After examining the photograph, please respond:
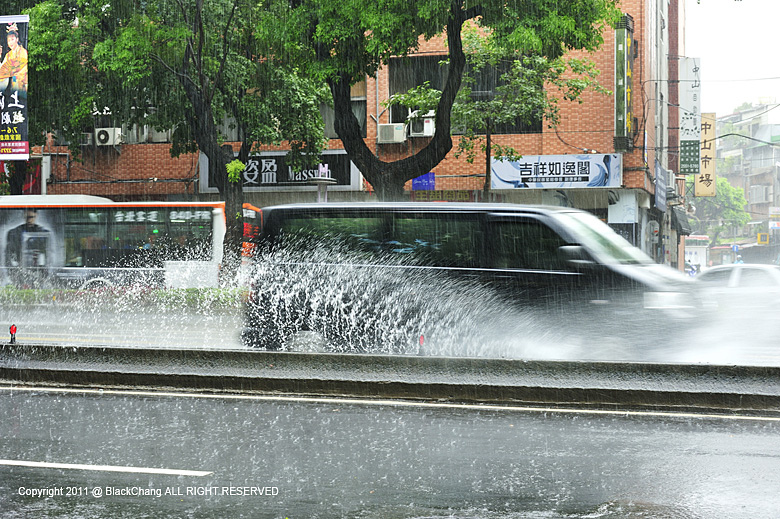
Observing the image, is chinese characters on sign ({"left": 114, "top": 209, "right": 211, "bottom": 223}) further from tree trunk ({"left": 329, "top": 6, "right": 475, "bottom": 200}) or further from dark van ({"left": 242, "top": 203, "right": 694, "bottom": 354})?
dark van ({"left": 242, "top": 203, "right": 694, "bottom": 354})

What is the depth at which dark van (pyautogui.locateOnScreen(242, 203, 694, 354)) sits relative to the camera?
8.55m

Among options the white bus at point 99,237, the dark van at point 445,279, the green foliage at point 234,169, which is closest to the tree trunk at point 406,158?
the green foliage at point 234,169

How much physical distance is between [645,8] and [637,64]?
2.09 meters

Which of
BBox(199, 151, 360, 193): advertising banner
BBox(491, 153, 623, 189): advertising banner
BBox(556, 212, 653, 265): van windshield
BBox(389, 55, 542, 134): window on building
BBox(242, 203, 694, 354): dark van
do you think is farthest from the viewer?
BBox(199, 151, 360, 193): advertising banner

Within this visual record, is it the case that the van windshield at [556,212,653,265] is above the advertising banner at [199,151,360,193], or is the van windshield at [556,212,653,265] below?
below

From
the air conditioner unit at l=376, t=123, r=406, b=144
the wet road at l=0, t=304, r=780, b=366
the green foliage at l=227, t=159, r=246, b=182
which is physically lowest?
the wet road at l=0, t=304, r=780, b=366

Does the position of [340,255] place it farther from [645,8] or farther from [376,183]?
[645,8]

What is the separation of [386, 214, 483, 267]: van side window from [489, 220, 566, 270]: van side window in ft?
0.79

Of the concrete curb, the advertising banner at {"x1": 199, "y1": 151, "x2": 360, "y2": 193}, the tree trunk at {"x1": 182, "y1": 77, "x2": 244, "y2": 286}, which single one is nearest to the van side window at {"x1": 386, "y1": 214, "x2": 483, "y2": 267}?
the concrete curb

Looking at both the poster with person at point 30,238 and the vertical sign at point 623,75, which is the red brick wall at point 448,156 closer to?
the vertical sign at point 623,75

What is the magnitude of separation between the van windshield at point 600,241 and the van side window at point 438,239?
104cm

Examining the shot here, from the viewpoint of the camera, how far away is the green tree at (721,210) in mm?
93625

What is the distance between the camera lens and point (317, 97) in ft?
85.6

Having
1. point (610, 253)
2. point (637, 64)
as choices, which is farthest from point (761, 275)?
point (637, 64)
